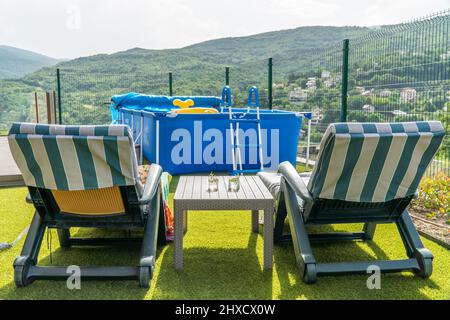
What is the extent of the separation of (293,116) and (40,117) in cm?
599

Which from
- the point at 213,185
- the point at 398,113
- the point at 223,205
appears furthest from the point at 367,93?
the point at 223,205

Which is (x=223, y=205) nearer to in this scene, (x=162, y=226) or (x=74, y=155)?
(x=162, y=226)

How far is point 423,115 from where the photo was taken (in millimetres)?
5715

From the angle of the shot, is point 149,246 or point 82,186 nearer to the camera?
point 82,186

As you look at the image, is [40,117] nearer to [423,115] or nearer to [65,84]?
[65,84]

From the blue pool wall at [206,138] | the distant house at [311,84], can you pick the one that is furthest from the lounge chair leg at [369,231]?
the distant house at [311,84]

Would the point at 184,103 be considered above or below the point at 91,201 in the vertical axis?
above

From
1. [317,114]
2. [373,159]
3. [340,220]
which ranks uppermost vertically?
[317,114]

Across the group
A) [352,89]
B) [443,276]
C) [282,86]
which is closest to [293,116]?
[352,89]

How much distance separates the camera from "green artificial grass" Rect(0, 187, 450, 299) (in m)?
2.71

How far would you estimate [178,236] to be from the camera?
9.96 feet

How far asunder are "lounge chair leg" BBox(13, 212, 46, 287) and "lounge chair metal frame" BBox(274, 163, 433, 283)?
5.93ft

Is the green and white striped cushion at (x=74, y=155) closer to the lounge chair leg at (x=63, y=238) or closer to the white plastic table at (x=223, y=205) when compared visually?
the white plastic table at (x=223, y=205)

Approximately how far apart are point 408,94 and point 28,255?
17.3ft
